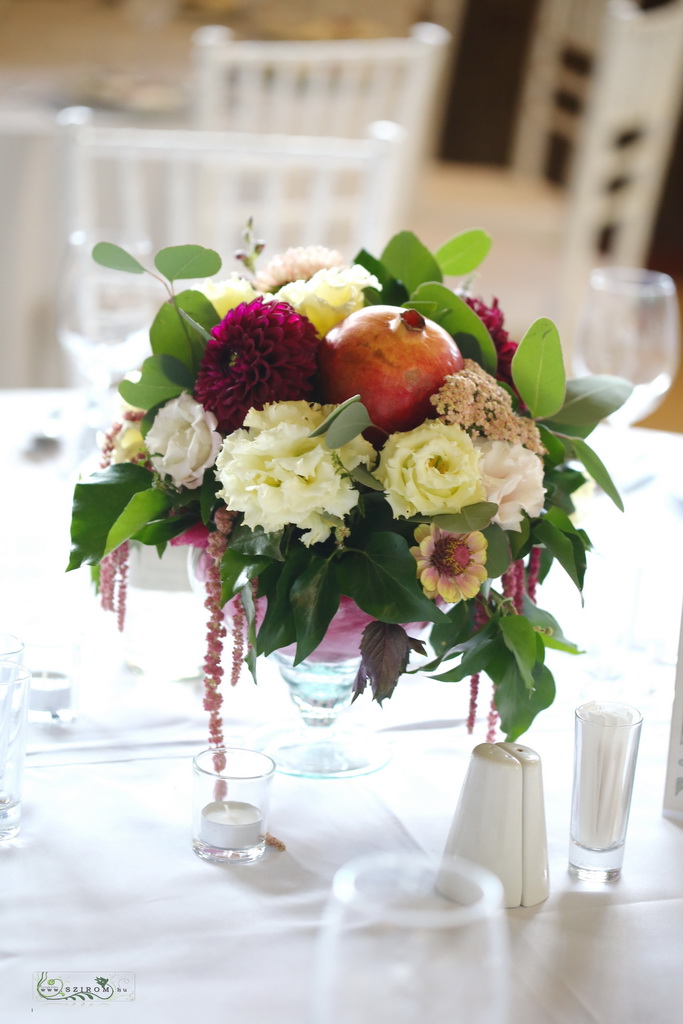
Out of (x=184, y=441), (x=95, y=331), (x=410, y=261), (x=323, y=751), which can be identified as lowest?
(x=323, y=751)

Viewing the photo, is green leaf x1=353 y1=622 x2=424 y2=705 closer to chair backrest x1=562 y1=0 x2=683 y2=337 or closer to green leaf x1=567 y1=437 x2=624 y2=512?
green leaf x1=567 y1=437 x2=624 y2=512

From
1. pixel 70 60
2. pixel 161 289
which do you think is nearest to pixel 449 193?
pixel 70 60

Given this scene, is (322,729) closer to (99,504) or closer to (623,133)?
(99,504)

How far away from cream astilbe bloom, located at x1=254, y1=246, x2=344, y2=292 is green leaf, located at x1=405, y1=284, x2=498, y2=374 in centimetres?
9

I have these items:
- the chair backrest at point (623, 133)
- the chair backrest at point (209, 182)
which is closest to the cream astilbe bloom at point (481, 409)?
the chair backrest at point (209, 182)

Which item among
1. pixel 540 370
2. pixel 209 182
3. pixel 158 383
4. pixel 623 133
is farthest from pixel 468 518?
pixel 623 133

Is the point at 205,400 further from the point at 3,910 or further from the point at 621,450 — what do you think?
the point at 621,450

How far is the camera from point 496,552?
744 mm

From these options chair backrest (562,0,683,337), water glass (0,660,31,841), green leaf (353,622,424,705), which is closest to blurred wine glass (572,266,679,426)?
green leaf (353,622,424,705)

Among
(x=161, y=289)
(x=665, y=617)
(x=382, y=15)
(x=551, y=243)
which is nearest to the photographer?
(x=665, y=617)

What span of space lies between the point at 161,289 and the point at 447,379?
930mm

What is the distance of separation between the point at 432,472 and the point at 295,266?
26 cm

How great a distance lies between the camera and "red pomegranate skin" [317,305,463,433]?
74cm

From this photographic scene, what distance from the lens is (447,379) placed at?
74cm
